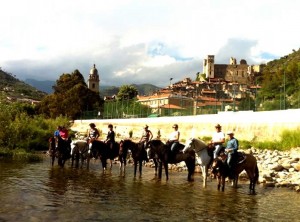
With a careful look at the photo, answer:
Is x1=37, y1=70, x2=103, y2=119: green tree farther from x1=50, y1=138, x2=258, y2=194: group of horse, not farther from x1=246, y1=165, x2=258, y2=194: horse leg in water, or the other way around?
x1=246, y1=165, x2=258, y2=194: horse leg in water

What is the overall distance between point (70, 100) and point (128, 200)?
222ft

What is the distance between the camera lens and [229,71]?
187750 millimetres

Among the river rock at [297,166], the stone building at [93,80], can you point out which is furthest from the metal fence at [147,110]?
the stone building at [93,80]

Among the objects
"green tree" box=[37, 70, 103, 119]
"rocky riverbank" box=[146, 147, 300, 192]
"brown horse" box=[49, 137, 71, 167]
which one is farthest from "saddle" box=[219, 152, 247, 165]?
"green tree" box=[37, 70, 103, 119]

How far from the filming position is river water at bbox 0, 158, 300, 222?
9.91 metres

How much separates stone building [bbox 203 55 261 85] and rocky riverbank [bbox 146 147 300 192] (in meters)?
161

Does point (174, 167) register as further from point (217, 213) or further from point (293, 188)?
point (217, 213)

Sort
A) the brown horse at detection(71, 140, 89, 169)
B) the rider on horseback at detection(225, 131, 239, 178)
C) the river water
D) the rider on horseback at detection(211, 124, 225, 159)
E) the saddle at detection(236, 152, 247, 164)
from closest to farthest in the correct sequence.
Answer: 1. the river water
2. the rider on horseback at detection(225, 131, 239, 178)
3. the saddle at detection(236, 152, 247, 164)
4. the rider on horseback at detection(211, 124, 225, 159)
5. the brown horse at detection(71, 140, 89, 169)

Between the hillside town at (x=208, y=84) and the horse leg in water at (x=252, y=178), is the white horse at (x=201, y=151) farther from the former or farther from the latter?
the hillside town at (x=208, y=84)

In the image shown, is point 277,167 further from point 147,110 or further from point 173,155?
point 147,110

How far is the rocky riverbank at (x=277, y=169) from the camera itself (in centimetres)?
1688

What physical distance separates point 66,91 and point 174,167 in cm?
6181

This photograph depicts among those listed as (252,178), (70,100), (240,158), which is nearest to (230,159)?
(240,158)

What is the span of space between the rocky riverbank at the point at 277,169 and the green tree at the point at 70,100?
55.4 metres
